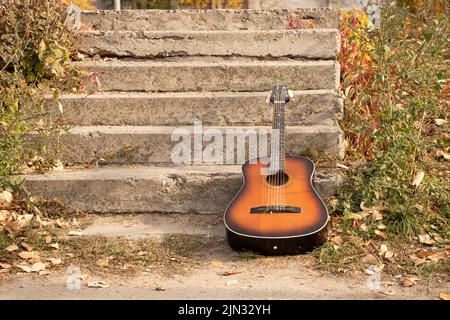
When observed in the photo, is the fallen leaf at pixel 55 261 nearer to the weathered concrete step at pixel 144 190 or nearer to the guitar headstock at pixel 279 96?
the weathered concrete step at pixel 144 190

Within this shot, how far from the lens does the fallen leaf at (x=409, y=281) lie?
3.77 meters

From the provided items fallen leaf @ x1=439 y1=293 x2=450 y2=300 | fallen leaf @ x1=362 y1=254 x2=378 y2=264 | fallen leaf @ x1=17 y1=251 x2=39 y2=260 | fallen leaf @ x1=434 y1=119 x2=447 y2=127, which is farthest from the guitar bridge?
fallen leaf @ x1=434 y1=119 x2=447 y2=127

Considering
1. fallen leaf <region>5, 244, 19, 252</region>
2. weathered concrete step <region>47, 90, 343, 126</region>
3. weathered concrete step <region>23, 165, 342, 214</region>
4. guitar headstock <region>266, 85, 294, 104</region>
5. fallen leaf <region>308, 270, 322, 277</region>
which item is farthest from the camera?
weathered concrete step <region>47, 90, 343, 126</region>

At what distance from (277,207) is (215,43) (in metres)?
2.16

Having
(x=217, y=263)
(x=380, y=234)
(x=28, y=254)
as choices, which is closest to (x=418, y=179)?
(x=380, y=234)

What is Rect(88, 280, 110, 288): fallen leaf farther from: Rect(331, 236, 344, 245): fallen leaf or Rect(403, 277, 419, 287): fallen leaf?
Rect(403, 277, 419, 287): fallen leaf

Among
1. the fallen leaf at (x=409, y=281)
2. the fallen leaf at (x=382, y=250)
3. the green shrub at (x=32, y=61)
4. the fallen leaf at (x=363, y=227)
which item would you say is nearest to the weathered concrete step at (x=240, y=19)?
the green shrub at (x=32, y=61)

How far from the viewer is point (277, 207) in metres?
4.16

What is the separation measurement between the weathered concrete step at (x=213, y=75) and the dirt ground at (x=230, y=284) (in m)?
1.80

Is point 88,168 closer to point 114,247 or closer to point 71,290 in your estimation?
point 114,247

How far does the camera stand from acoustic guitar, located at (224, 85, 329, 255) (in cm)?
405

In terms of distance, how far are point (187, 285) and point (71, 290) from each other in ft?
2.01

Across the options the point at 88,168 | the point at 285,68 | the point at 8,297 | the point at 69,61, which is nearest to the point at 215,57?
the point at 285,68

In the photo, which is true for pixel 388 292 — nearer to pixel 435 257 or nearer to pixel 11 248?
pixel 435 257
